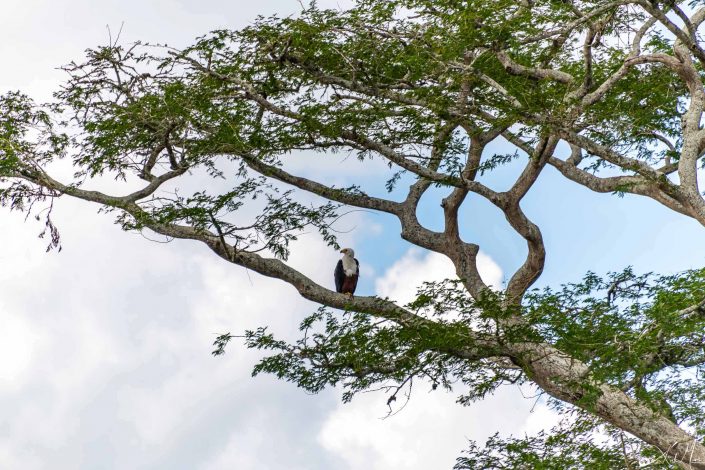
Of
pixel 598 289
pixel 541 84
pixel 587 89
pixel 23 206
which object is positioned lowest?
pixel 598 289

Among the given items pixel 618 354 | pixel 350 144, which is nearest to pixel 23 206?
pixel 350 144

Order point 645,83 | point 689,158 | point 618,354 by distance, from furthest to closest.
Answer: point 645,83 → point 689,158 → point 618,354

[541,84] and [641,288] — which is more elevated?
[541,84]

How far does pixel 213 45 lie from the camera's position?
1060 cm

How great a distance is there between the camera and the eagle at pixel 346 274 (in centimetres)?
1189

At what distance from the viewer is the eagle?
39.0 ft

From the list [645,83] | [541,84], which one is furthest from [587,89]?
[645,83]

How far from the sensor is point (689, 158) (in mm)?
9562

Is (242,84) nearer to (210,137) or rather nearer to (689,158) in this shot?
(210,137)

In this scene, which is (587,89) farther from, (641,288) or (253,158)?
(253,158)

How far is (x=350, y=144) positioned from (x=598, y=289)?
3005 millimetres

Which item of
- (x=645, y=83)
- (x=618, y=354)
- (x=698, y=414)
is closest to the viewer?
(x=618, y=354)

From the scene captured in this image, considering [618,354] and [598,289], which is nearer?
[618,354]

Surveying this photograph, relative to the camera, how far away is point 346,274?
11867 mm
